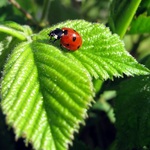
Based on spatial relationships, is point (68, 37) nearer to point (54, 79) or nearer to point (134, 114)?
point (54, 79)

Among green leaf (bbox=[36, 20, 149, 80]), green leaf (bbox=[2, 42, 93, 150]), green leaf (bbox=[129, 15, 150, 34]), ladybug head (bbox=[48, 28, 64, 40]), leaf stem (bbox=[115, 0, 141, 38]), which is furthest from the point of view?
green leaf (bbox=[129, 15, 150, 34])

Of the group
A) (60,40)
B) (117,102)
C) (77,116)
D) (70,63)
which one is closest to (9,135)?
(117,102)

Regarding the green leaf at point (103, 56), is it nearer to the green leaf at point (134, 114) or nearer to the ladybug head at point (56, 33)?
the ladybug head at point (56, 33)

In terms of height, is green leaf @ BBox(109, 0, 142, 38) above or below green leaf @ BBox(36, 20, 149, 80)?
above

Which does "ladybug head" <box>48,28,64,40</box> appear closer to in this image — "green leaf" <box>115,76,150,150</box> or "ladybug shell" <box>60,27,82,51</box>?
"ladybug shell" <box>60,27,82,51</box>

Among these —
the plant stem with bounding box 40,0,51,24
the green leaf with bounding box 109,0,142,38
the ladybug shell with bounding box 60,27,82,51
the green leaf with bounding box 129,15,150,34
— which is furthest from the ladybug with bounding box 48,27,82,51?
the plant stem with bounding box 40,0,51,24

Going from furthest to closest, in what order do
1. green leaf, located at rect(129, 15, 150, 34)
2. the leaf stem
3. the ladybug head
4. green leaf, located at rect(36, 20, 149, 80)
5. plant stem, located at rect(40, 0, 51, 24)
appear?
plant stem, located at rect(40, 0, 51, 24), green leaf, located at rect(129, 15, 150, 34), the leaf stem, the ladybug head, green leaf, located at rect(36, 20, 149, 80)
